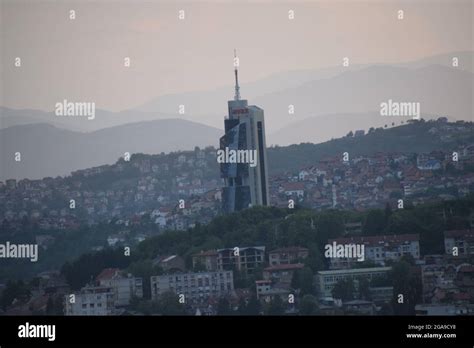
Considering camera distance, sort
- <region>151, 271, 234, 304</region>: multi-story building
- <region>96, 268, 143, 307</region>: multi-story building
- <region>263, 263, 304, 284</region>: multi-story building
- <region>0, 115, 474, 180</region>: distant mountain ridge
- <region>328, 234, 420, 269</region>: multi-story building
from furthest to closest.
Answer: <region>0, 115, 474, 180</region>: distant mountain ridge < <region>328, 234, 420, 269</region>: multi-story building < <region>263, 263, 304, 284</region>: multi-story building < <region>151, 271, 234, 304</region>: multi-story building < <region>96, 268, 143, 307</region>: multi-story building

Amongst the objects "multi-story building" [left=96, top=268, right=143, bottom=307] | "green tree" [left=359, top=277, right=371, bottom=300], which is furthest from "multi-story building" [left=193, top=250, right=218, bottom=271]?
"green tree" [left=359, top=277, right=371, bottom=300]

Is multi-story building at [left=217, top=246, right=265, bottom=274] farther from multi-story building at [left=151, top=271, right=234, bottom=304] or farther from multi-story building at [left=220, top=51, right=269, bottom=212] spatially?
multi-story building at [left=220, top=51, right=269, bottom=212]

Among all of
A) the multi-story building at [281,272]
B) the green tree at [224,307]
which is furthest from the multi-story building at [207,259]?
the green tree at [224,307]

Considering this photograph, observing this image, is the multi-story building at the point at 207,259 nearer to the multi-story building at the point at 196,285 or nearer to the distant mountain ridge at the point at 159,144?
the multi-story building at the point at 196,285

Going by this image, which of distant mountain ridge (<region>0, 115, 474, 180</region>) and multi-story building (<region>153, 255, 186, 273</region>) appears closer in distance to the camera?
multi-story building (<region>153, 255, 186, 273</region>)

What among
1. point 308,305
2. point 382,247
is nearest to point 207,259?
point 382,247

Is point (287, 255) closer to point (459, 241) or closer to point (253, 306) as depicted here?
point (253, 306)
